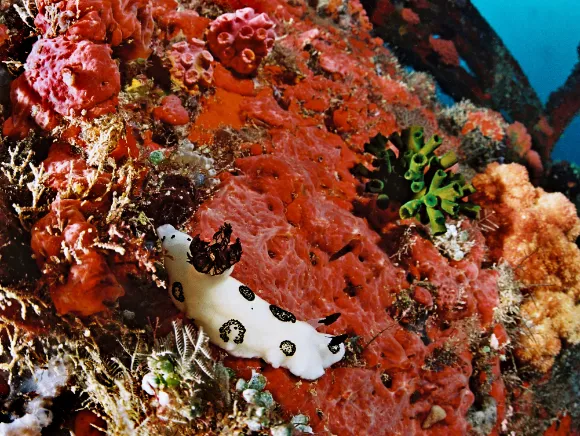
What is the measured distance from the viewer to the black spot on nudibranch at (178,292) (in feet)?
9.04

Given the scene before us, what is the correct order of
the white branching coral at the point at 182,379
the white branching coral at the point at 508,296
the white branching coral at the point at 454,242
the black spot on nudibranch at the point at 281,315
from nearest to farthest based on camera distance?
the white branching coral at the point at 182,379
the black spot on nudibranch at the point at 281,315
the white branching coral at the point at 454,242
the white branching coral at the point at 508,296

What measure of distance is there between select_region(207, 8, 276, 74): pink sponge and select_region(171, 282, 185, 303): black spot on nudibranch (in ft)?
10.3

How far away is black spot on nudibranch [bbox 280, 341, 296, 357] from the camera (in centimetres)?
282

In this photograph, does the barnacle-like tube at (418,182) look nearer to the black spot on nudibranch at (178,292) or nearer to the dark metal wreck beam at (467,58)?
the black spot on nudibranch at (178,292)

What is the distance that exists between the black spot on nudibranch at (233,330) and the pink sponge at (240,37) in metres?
3.38

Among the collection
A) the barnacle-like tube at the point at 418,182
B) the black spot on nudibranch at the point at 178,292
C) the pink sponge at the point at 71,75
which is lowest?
the black spot on nudibranch at the point at 178,292

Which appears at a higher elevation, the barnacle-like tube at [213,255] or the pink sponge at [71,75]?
the pink sponge at [71,75]

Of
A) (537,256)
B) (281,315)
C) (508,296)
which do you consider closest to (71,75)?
(281,315)

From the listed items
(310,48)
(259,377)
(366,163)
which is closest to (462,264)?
(366,163)

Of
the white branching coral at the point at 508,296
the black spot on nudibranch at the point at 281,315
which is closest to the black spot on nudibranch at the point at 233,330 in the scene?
the black spot on nudibranch at the point at 281,315

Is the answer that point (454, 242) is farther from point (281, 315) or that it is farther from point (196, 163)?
point (196, 163)

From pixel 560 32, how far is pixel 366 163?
113 metres

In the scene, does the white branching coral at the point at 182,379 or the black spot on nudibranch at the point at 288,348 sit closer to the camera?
the white branching coral at the point at 182,379

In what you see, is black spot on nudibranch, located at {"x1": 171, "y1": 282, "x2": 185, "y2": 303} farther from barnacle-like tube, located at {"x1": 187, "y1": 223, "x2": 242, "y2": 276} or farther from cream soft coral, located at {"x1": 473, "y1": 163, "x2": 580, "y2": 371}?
cream soft coral, located at {"x1": 473, "y1": 163, "x2": 580, "y2": 371}
